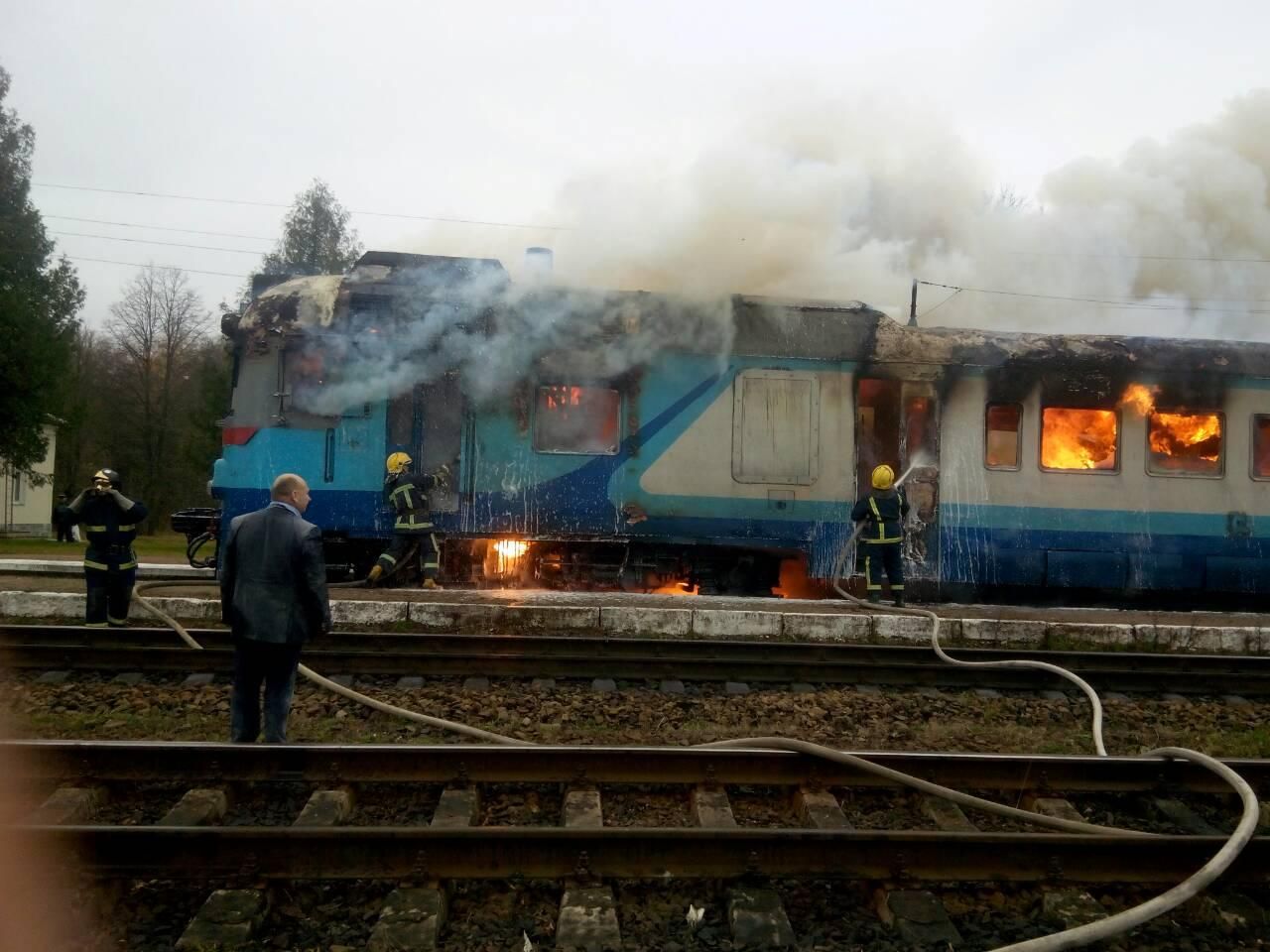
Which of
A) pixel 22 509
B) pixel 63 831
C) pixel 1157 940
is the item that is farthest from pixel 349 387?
pixel 22 509

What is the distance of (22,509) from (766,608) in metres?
36.7

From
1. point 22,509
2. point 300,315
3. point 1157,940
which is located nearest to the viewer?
point 1157,940

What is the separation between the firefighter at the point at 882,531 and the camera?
34.7 ft

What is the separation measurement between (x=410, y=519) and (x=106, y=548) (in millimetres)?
3089

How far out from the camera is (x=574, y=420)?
11164mm

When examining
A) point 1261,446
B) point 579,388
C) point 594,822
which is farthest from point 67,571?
point 1261,446

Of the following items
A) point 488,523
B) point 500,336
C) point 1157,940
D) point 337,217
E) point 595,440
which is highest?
point 337,217

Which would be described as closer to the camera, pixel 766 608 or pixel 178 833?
pixel 178 833

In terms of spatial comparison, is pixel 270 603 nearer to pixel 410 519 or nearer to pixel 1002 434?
pixel 410 519

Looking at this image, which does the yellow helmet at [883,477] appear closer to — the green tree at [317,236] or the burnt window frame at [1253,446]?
the burnt window frame at [1253,446]

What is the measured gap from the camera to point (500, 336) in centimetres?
1097

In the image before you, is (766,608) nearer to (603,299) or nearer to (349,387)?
(603,299)

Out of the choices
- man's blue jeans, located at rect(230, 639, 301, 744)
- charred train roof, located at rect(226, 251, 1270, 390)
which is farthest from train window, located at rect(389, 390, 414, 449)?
man's blue jeans, located at rect(230, 639, 301, 744)

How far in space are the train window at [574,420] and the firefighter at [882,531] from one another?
10.2ft
